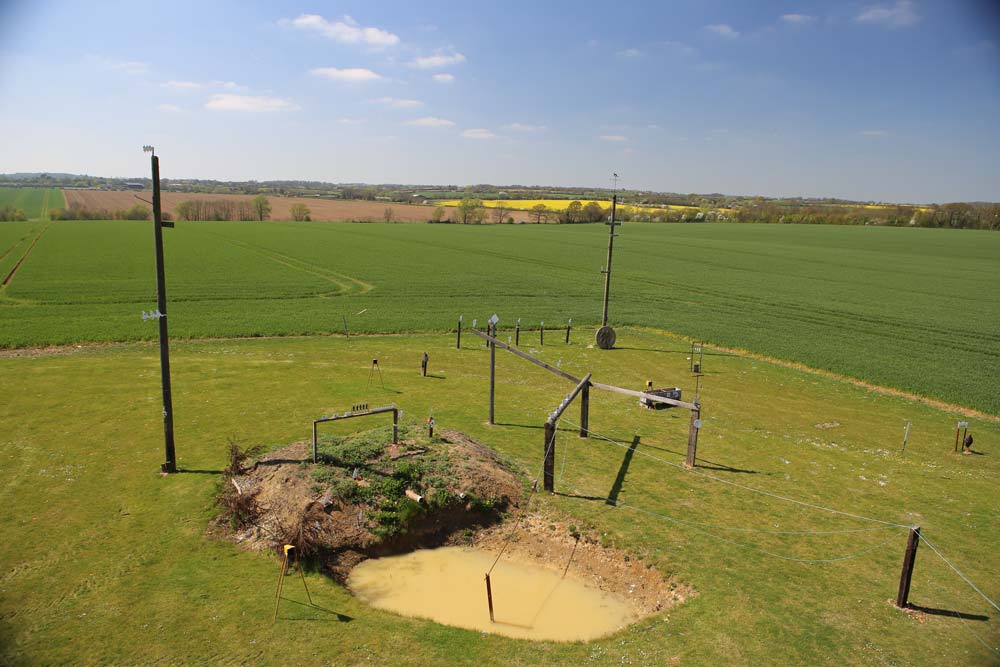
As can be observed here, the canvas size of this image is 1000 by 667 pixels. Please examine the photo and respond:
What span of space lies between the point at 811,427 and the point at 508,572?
1384 cm

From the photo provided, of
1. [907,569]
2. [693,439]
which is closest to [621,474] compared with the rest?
[693,439]

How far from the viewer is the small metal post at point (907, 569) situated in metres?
10.2

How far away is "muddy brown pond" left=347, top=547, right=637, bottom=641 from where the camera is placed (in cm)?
1055

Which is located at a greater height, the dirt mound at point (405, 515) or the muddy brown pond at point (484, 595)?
the dirt mound at point (405, 515)

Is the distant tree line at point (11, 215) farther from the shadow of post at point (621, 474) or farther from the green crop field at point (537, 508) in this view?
the shadow of post at point (621, 474)

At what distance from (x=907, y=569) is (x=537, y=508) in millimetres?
7348

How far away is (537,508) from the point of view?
45.8 feet

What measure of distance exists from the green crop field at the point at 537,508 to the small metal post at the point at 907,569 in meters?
0.36

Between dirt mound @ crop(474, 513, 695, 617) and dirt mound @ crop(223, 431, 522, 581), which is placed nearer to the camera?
dirt mound @ crop(474, 513, 695, 617)

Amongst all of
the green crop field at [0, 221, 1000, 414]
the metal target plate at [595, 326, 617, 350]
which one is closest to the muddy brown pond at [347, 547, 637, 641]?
the metal target plate at [595, 326, 617, 350]

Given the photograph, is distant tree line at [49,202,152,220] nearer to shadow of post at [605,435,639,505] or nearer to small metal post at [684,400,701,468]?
shadow of post at [605,435,639,505]

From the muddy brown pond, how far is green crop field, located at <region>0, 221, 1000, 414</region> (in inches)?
842

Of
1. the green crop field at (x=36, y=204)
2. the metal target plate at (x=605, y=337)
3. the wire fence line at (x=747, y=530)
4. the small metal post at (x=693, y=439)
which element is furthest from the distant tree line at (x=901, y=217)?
the green crop field at (x=36, y=204)

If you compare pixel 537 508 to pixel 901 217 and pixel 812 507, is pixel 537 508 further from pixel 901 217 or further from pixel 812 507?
→ pixel 901 217
